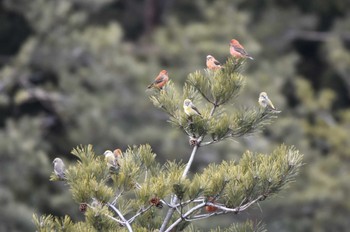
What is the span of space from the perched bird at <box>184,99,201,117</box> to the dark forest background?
9694 mm

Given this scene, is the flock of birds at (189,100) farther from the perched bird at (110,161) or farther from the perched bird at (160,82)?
the perched bird at (110,161)

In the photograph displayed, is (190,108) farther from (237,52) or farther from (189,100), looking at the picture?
(237,52)

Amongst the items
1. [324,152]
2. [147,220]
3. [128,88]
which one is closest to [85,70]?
[128,88]

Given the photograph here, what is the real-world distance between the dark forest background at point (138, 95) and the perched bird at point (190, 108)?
9694mm

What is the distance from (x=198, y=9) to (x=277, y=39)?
5.80 ft

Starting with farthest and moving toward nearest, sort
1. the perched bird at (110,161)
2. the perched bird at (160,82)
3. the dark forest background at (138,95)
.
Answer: the dark forest background at (138,95) → the perched bird at (160,82) → the perched bird at (110,161)

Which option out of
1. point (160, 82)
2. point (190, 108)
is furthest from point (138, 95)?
point (190, 108)

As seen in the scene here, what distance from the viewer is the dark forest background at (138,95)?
1698 centimetres

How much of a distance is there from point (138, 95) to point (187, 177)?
11991 millimetres

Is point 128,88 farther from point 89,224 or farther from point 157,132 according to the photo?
point 89,224

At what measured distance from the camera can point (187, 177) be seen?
6.13m

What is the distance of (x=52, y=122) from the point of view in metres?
18.5

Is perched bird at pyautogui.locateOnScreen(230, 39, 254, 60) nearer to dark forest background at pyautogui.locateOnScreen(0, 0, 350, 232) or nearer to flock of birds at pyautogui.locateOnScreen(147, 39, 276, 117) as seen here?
flock of birds at pyautogui.locateOnScreen(147, 39, 276, 117)

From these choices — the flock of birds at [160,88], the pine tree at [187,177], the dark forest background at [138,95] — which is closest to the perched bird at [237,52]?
the flock of birds at [160,88]
